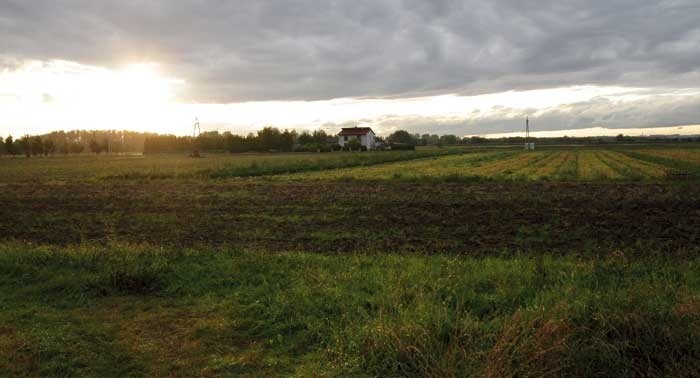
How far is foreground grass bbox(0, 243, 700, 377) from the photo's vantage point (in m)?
4.98

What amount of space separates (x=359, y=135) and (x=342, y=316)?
12283 cm

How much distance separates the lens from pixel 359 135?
128000 millimetres

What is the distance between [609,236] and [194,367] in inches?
451

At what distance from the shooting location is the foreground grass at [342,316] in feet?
16.4

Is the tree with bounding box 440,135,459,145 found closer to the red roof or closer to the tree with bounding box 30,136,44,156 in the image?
the red roof

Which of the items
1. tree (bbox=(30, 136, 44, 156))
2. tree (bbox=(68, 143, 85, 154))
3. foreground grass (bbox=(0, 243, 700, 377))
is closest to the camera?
foreground grass (bbox=(0, 243, 700, 377))

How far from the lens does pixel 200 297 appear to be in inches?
297

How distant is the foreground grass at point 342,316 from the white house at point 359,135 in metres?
117

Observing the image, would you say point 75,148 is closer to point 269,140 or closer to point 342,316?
point 269,140

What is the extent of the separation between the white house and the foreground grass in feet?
383

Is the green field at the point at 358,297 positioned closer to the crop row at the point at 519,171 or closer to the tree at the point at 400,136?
the crop row at the point at 519,171

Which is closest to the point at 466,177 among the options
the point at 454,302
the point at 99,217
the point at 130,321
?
the point at 99,217

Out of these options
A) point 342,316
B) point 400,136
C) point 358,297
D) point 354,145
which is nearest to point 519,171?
point 358,297

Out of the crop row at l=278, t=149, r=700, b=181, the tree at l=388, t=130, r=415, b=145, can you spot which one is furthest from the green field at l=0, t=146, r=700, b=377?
the tree at l=388, t=130, r=415, b=145
